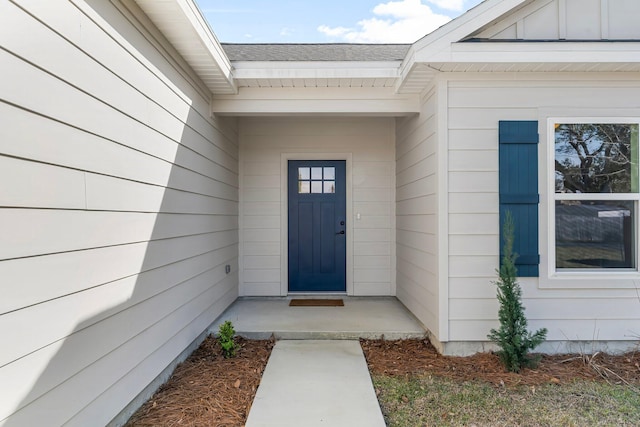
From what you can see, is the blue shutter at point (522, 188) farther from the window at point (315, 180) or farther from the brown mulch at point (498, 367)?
the window at point (315, 180)

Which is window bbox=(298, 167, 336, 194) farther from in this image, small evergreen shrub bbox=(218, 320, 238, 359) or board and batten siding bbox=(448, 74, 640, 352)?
small evergreen shrub bbox=(218, 320, 238, 359)

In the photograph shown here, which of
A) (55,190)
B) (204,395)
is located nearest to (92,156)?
(55,190)

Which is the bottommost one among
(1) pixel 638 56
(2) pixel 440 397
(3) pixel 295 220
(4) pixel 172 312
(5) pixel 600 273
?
(2) pixel 440 397

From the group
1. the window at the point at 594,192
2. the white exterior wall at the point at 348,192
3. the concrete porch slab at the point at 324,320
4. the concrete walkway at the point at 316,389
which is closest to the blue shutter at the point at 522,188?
the window at the point at 594,192

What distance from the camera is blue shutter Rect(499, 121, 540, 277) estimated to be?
3238 millimetres

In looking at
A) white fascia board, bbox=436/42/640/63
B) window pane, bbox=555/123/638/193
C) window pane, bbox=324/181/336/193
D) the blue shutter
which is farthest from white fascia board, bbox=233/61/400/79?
window pane, bbox=324/181/336/193

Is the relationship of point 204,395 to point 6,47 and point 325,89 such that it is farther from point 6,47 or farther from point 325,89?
point 325,89

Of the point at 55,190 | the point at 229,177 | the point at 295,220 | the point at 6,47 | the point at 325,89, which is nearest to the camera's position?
the point at 6,47

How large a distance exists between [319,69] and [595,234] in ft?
9.46

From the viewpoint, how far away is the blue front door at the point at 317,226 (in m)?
5.31

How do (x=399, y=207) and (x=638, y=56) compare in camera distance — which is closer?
(x=638, y=56)

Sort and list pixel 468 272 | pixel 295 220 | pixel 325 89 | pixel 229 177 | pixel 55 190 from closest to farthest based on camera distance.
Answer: pixel 55 190 → pixel 468 272 → pixel 325 89 → pixel 229 177 → pixel 295 220

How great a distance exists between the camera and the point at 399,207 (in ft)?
16.3

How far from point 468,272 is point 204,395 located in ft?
7.57
